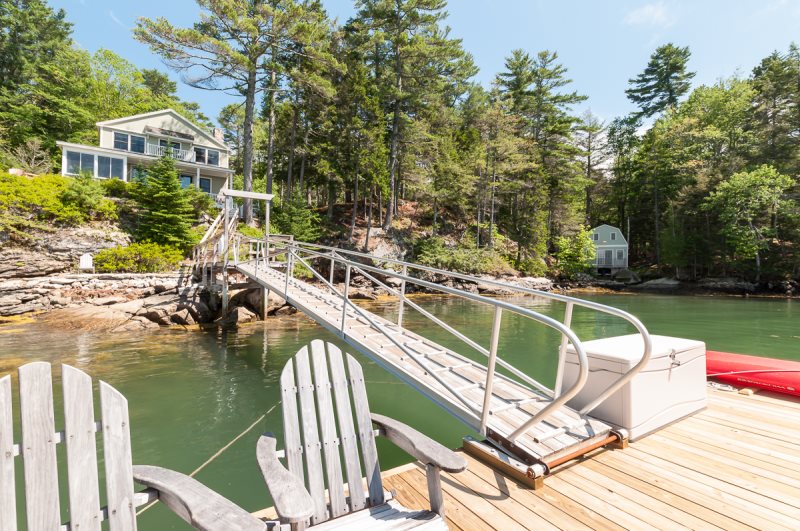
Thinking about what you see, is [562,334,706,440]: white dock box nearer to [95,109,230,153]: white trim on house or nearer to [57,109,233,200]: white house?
[57,109,233,200]: white house

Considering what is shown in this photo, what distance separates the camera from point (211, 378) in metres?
6.28

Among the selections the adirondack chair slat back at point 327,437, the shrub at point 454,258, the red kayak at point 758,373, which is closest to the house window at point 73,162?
the shrub at point 454,258

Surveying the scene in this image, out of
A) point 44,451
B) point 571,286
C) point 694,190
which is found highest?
point 694,190

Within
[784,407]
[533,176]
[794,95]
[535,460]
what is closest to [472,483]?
[535,460]

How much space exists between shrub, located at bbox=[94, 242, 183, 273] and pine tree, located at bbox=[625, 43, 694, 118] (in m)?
46.6

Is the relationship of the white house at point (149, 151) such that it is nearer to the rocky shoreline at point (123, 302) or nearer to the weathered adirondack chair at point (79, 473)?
the rocky shoreline at point (123, 302)

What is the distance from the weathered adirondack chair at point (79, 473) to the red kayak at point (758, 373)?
5407 millimetres

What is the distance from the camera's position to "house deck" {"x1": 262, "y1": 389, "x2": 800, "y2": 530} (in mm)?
2041

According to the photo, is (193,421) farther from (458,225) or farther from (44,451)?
(458,225)

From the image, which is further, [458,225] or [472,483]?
[458,225]

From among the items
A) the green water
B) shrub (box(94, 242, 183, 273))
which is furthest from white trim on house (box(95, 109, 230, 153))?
the green water

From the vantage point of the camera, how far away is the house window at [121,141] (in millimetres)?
22078

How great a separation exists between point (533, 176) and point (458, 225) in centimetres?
747

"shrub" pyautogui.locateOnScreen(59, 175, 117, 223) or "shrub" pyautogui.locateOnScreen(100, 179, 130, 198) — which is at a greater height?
"shrub" pyautogui.locateOnScreen(100, 179, 130, 198)
